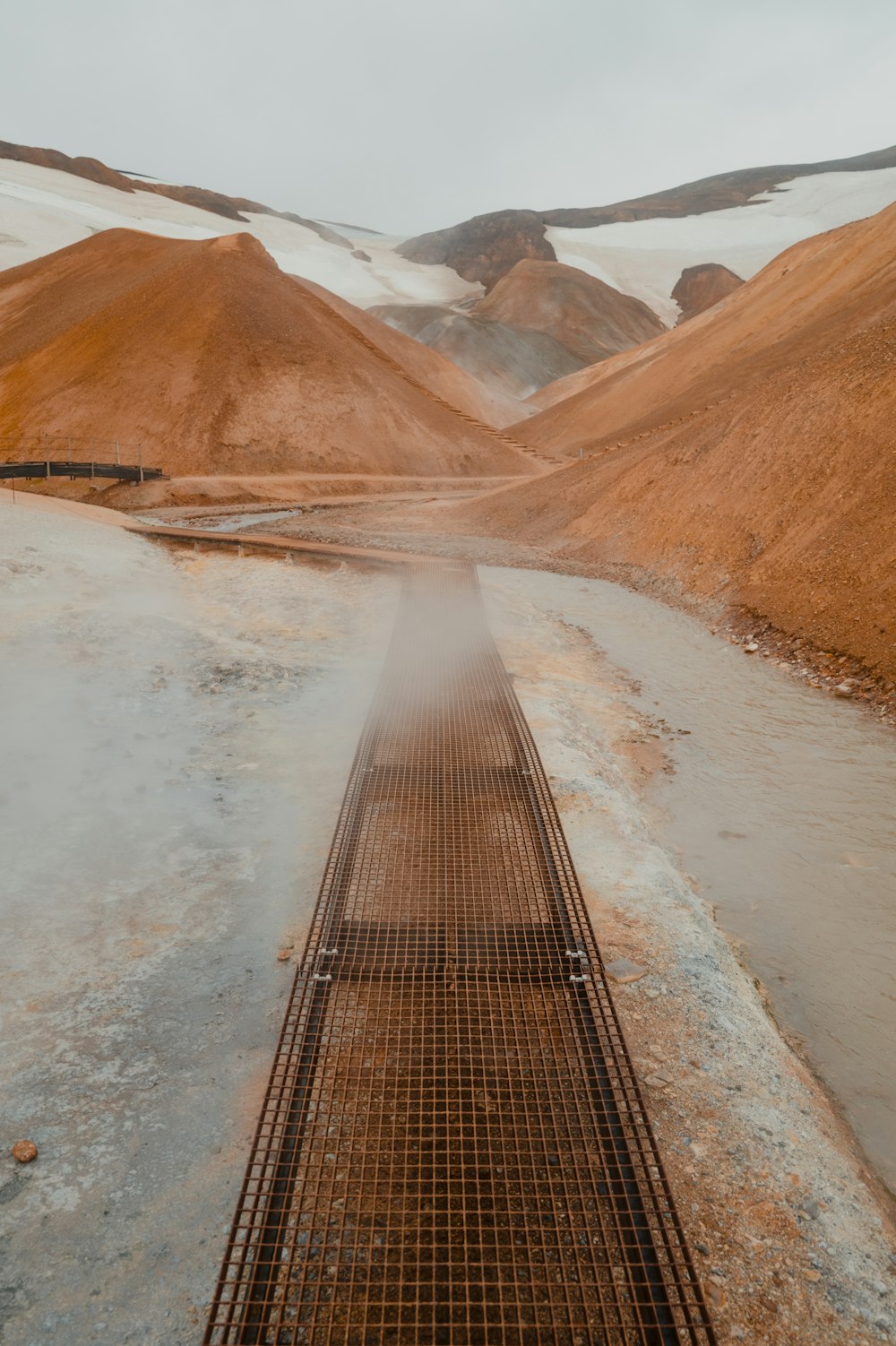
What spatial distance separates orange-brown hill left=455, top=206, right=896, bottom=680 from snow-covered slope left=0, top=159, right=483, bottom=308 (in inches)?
2259

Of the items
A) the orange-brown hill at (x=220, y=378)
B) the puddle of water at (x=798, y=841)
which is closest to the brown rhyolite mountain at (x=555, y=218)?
the orange-brown hill at (x=220, y=378)

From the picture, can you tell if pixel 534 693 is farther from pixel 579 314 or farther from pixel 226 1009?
pixel 579 314

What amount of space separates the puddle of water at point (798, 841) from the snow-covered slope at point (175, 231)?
222ft

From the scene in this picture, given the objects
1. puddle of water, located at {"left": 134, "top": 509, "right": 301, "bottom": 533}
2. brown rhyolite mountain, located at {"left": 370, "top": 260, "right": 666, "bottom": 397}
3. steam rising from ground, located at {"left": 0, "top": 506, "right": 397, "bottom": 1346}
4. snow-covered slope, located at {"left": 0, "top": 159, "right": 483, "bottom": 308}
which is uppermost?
snow-covered slope, located at {"left": 0, "top": 159, "right": 483, "bottom": 308}

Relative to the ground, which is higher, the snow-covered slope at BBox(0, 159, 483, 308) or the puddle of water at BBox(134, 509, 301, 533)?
the snow-covered slope at BBox(0, 159, 483, 308)

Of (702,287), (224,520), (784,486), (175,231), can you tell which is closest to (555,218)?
(702,287)

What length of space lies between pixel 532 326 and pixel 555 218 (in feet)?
179

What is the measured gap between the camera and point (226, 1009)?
4086 millimetres

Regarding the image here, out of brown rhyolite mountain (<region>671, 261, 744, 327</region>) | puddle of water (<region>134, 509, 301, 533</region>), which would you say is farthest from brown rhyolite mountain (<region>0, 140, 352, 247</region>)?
puddle of water (<region>134, 509, 301, 533</region>)

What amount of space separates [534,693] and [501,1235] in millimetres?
6123

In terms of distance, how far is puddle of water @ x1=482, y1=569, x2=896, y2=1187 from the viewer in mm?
4453

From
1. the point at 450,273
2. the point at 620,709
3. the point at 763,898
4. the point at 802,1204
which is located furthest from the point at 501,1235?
the point at 450,273

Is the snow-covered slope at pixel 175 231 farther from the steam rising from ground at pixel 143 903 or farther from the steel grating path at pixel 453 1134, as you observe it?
the steel grating path at pixel 453 1134

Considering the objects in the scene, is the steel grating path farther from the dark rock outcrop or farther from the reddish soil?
the dark rock outcrop
